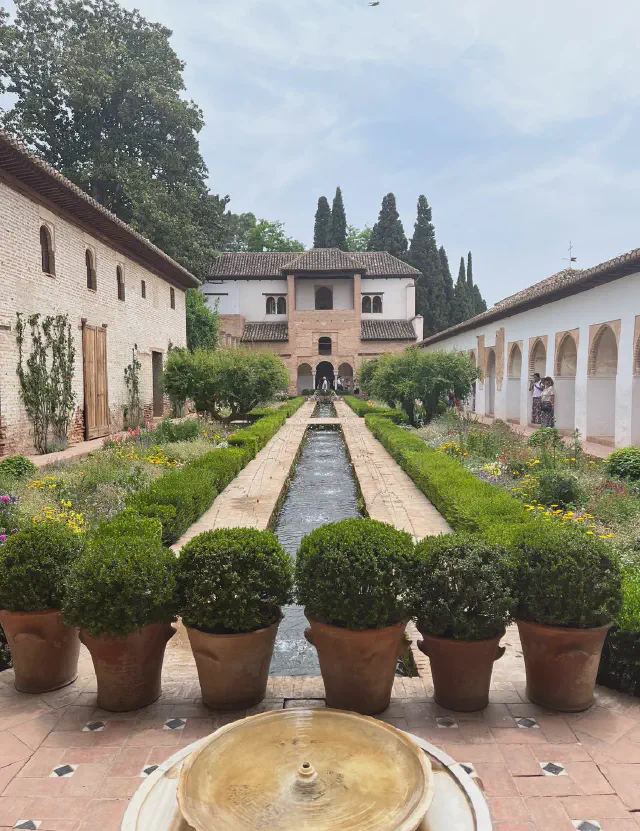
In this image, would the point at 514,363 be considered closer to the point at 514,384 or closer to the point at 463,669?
the point at 514,384

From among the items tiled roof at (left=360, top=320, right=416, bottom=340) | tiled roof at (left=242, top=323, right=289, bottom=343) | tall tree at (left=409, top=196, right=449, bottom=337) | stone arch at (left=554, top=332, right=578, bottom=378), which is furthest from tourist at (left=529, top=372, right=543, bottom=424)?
tall tree at (left=409, top=196, right=449, bottom=337)

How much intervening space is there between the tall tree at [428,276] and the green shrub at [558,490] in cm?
3752

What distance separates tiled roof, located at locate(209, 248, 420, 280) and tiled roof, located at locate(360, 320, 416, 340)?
3.17m

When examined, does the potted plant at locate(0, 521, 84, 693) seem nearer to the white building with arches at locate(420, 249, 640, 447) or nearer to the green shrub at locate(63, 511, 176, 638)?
the green shrub at locate(63, 511, 176, 638)

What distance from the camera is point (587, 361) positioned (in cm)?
1430

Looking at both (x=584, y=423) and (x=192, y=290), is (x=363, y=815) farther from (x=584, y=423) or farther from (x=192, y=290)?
(x=192, y=290)

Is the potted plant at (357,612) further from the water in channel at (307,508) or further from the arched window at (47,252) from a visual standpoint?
the arched window at (47,252)

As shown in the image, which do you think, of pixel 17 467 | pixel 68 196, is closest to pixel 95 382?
pixel 68 196

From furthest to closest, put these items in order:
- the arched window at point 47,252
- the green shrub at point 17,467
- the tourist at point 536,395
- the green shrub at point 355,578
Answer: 1. the tourist at point 536,395
2. the arched window at point 47,252
3. the green shrub at point 17,467
4. the green shrub at point 355,578

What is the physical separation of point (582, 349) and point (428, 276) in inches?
1239

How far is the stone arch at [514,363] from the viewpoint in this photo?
20.1 m

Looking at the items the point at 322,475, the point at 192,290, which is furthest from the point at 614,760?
the point at 192,290

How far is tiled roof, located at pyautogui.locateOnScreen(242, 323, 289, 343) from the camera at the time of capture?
38.6m

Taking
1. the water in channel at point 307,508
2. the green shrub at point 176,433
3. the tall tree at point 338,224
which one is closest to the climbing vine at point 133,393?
the green shrub at point 176,433
